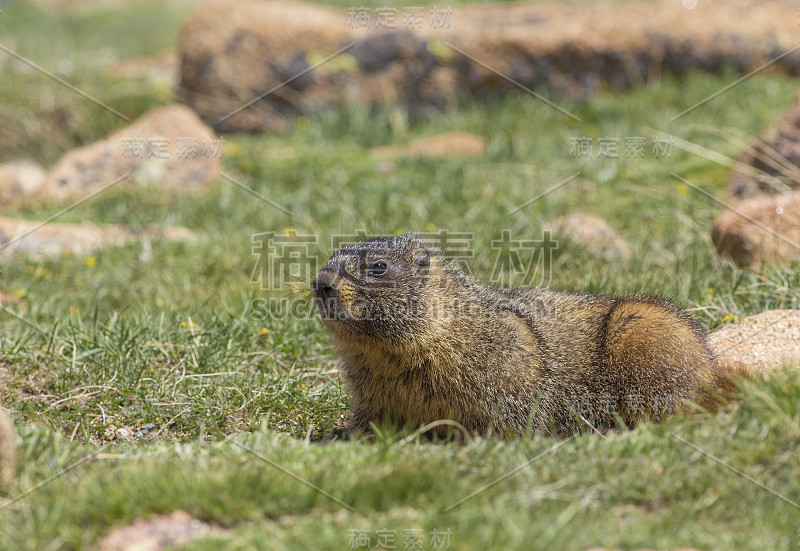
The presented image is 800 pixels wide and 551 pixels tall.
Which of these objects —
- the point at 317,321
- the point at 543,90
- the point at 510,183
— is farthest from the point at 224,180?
the point at 543,90

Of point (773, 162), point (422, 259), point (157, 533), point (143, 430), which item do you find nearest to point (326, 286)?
point (422, 259)

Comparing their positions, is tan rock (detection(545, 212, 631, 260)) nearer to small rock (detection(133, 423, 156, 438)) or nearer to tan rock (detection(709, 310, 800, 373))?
tan rock (detection(709, 310, 800, 373))

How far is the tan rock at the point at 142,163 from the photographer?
837 cm

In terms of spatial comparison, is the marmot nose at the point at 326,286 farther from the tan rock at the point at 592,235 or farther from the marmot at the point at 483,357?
the tan rock at the point at 592,235

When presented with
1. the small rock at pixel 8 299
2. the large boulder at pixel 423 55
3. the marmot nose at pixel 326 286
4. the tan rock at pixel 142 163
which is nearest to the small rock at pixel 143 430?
the marmot nose at pixel 326 286

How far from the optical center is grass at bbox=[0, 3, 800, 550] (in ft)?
9.84

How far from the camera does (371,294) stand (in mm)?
4215

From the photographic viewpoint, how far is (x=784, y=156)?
6863 millimetres

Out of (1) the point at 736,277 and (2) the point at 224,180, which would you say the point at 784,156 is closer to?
(1) the point at 736,277

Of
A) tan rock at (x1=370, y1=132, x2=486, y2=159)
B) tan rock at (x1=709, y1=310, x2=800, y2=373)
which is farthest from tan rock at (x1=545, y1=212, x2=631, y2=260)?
tan rock at (x1=370, y1=132, x2=486, y2=159)

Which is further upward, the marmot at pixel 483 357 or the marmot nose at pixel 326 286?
the marmot nose at pixel 326 286

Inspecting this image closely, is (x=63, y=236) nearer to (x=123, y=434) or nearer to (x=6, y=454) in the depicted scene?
(x=123, y=434)

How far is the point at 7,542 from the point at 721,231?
16.4ft

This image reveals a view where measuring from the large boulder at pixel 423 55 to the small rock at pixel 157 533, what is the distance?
7919 millimetres
